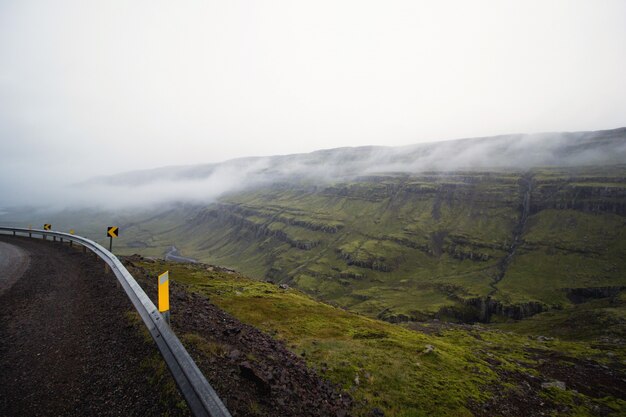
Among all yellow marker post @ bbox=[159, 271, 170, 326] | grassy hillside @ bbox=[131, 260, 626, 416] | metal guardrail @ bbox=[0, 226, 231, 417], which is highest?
yellow marker post @ bbox=[159, 271, 170, 326]

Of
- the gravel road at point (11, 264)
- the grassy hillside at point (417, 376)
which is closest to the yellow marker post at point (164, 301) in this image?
the grassy hillside at point (417, 376)

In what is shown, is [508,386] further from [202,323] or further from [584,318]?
[584,318]

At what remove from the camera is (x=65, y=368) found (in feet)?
24.5

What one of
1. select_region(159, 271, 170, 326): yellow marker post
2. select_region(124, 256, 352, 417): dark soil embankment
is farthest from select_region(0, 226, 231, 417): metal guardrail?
select_region(124, 256, 352, 417): dark soil embankment

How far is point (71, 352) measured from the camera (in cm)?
834

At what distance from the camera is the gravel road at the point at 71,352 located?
612cm

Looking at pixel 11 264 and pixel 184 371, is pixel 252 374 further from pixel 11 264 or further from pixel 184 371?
pixel 11 264

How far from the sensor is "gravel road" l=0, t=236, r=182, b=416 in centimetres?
612

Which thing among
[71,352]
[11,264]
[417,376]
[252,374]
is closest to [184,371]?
[252,374]

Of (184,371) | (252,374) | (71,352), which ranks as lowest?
(252,374)

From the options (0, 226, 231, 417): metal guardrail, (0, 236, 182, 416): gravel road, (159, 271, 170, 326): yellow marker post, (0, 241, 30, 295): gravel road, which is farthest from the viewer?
(0, 241, 30, 295): gravel road

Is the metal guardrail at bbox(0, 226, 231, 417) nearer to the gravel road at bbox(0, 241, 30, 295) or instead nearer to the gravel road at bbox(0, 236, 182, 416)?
the gravel road at bbox(0, 236, 182, 416)

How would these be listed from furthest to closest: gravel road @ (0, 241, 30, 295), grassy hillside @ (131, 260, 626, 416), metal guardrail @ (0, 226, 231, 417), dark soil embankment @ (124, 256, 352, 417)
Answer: gravel road @ (0, 241, 30, 295), grassy hillside @ (131, 260, 626, 416), dark soil embankment @ (124, 256, 352, 417), metal guardrail @ (0, 226, 231, 417)

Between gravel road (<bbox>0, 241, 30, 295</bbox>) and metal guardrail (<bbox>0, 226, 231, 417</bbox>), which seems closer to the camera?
metal guardrail (<bbox>0, 226, 231, 417</bbox>)
